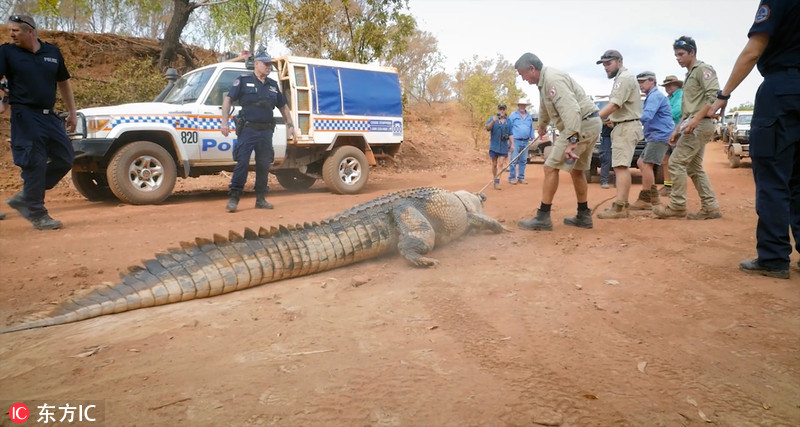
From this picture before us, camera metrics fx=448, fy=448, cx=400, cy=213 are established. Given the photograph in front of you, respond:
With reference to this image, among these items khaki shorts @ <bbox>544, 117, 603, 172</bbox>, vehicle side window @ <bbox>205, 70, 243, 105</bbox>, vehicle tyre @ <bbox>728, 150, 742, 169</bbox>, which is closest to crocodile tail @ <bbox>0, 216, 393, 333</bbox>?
khaki shorts @ <bbox>544, 117, 603, 172</bbox>

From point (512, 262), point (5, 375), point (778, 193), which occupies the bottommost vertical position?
point (5, 375)

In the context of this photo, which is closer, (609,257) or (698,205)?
(609,257)

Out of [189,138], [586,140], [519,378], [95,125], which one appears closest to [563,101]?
[586,140]

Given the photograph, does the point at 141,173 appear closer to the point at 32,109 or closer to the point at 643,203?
the point at 32,109

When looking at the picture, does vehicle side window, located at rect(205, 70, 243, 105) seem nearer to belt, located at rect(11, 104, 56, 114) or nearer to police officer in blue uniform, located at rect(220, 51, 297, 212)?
police officer in blue uniform, located at rect(220, 51, 297, 212)

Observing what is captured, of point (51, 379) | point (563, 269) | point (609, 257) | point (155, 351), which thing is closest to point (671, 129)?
point (609, 257)

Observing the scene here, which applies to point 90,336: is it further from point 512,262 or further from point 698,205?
point 698,205

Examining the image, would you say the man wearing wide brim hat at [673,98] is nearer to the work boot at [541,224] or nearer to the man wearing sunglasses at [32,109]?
the work boot at [541,224]

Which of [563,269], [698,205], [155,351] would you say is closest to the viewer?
[155,351]

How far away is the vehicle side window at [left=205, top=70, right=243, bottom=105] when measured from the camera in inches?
319

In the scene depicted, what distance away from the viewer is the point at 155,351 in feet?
8.44

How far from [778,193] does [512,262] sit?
83.0 inches

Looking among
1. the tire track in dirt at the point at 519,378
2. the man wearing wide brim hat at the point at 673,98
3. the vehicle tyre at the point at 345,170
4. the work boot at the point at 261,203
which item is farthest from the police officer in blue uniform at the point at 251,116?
the man wearing wide brim hat at the point at 673,98

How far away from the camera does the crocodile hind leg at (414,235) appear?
429 centimetres
